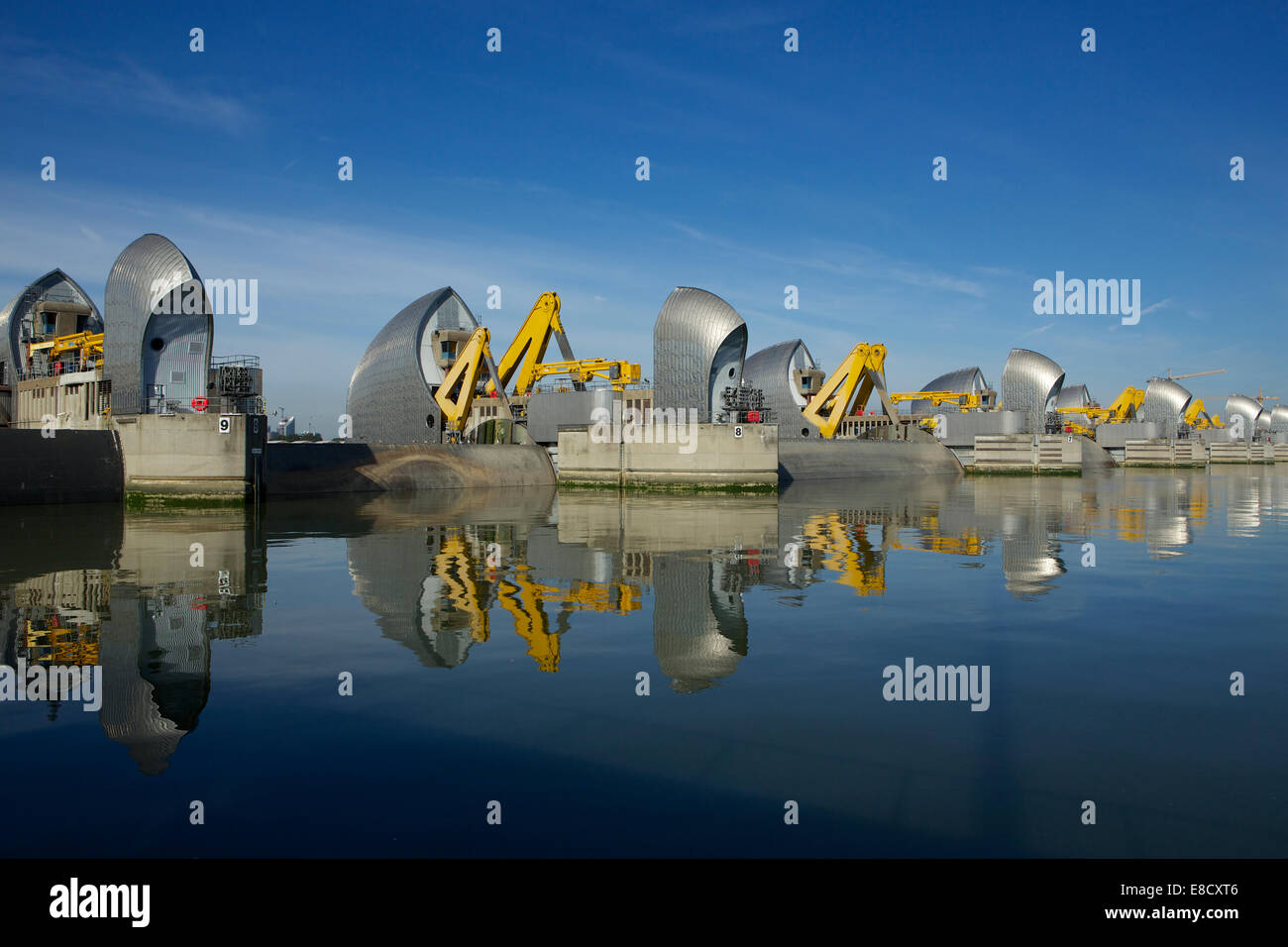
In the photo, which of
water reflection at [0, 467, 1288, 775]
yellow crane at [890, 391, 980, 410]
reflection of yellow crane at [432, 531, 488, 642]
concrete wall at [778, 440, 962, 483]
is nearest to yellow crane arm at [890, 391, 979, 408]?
yellow crane at [890, 391, 980, 410]

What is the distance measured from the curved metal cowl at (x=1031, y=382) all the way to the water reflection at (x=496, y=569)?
57.8 m

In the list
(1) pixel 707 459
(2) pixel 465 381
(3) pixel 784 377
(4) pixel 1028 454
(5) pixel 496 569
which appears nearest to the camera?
(5) pixel 496 569

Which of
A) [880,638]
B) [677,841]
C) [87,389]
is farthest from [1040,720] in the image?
[87,389]

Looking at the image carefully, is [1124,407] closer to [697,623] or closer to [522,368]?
[522,368]

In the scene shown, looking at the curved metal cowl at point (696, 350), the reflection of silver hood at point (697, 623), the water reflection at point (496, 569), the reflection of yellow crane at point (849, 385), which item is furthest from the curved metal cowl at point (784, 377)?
the reflection of silver hood at point (697, 623)

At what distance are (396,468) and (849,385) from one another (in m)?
42.0

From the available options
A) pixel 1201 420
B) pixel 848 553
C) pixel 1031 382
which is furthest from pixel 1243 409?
pixel 848 553

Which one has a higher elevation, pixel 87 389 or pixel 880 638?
A: pixel 87 389

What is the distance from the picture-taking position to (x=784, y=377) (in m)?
78.4

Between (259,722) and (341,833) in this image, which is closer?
(341,833)
